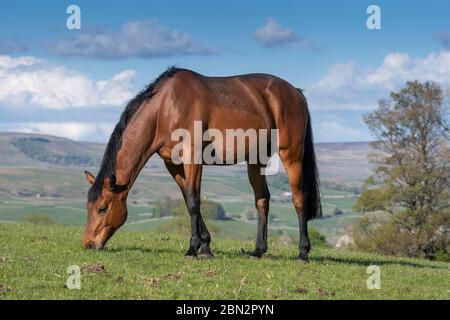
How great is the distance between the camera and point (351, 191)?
13550cm

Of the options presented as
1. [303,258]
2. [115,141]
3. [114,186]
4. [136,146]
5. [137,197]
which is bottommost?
[137,197]

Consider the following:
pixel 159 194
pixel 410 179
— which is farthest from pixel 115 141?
pixel 159 194

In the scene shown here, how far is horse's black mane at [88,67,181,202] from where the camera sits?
1206cm

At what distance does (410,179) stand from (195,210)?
1137 inches

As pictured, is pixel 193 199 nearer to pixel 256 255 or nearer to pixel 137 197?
pixel 256 255

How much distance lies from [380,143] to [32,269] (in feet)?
105

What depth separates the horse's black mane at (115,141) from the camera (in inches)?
475

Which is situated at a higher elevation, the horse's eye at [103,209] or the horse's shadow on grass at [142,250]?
the horse's eye at [103,209]

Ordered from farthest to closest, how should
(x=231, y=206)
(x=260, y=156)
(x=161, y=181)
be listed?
1. (x=161, y=181)
2. (x=231, y=206)
3. (x=260, y=156)

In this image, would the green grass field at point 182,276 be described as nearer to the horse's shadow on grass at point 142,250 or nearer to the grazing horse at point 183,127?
the horse's shadow on grass at point 142,250

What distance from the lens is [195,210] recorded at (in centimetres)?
1201

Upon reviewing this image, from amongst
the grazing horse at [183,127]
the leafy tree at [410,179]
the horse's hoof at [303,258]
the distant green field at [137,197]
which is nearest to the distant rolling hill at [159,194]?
the distant green field at [137,197]
